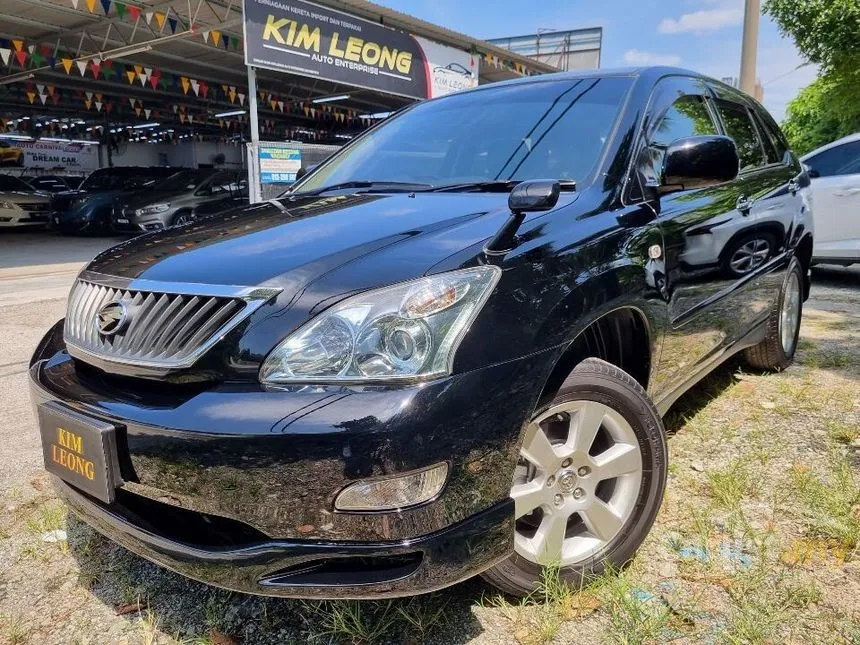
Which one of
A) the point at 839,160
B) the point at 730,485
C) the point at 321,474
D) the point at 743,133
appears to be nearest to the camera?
the point at 321,474

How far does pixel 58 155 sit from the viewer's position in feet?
95.0

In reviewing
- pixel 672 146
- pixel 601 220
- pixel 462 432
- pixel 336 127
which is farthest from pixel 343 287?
pixel 336 127

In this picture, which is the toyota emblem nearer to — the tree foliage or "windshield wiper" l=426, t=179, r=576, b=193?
"windshield wiper" l=426, t=179, r=576, b=193

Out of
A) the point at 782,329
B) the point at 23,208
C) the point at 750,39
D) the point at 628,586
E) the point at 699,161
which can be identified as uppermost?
the point at 750,39

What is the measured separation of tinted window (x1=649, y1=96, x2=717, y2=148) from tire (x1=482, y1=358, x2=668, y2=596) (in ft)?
3.50

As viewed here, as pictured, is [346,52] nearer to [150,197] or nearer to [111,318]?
[150,197]

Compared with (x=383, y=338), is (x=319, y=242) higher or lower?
higher

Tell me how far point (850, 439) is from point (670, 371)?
3.70ft

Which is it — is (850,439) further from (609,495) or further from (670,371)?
(609,495)

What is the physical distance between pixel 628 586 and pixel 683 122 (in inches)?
73.8

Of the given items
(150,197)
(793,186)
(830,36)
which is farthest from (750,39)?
(150,197)

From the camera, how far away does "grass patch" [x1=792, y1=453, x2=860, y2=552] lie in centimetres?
215

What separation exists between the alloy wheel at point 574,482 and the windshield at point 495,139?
2.77 ft

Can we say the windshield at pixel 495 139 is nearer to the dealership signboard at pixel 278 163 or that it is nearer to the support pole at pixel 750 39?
the support pole at pixel 750 39
